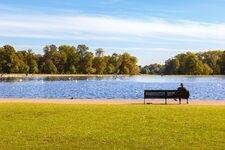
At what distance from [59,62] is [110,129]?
170 meters

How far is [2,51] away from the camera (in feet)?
497

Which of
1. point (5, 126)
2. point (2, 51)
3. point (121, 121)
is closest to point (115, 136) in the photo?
point (121, 121)

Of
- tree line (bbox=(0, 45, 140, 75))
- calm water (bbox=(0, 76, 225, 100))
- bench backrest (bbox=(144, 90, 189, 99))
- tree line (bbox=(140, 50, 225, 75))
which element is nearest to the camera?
bench backrest (bbox=(144, 90, 189, 99))

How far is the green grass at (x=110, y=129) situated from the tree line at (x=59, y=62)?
141m

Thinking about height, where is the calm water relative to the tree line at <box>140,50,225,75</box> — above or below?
below

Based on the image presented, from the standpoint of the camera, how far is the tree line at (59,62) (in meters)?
155

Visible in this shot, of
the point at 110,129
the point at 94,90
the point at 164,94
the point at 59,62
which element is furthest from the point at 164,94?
the point at 59,62

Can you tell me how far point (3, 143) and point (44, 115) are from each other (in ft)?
17.7

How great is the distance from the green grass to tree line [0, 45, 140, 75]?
141 metres

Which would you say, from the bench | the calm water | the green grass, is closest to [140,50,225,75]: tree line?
the calm water

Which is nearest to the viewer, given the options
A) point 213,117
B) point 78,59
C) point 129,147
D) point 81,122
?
point 129,147

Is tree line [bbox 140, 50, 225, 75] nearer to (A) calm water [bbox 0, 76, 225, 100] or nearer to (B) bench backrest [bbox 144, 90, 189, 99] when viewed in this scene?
(A) calm water [bbox 0, 76, 225, 100]

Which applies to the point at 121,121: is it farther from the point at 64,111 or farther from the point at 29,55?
the point at 29,55

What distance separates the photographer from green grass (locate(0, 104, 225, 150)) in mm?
10672
